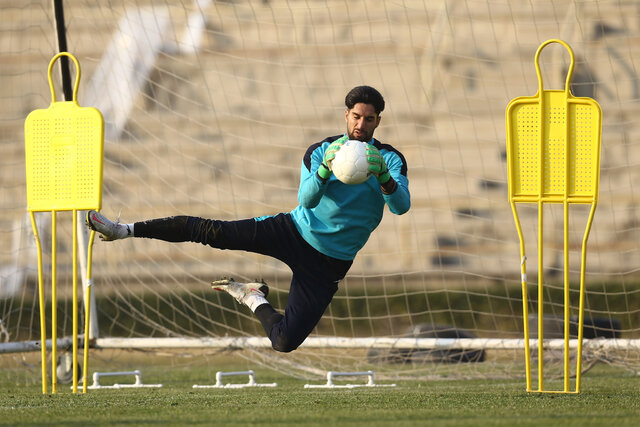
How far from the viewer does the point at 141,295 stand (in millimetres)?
9273

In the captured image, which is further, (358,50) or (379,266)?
(379,266)

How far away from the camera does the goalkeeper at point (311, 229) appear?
5254mm

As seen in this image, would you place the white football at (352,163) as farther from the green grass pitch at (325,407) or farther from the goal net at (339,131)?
the goal net at (339,131)

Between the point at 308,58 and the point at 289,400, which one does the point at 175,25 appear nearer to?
the point at 308,58

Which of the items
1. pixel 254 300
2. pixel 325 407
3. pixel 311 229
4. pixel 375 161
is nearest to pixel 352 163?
pixel 375 161

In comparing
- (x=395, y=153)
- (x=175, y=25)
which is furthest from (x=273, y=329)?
(x=175, y=25)

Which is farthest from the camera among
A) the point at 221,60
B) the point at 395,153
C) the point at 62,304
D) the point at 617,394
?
the point at 221,60

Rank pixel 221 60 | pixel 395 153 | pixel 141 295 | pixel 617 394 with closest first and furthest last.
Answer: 1. pixel 395 153
2. pixel 617 394
3. pixel 141 295
4. pixel 221 60

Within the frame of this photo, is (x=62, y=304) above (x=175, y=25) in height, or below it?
below

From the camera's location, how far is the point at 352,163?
4730 millimetres

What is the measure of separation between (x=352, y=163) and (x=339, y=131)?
280 inches

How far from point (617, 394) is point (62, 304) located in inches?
290

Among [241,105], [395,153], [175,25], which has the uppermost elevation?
[175,25]

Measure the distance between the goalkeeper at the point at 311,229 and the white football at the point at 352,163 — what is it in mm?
385
